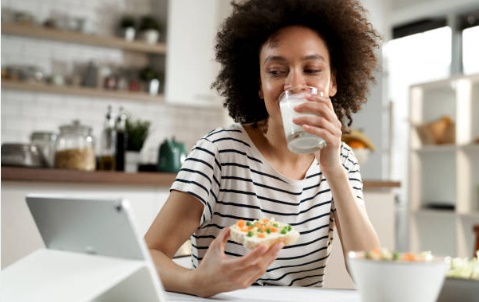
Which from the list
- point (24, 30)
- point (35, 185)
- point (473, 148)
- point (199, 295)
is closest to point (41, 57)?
point (24, 30)

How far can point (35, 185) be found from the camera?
308 centimetres

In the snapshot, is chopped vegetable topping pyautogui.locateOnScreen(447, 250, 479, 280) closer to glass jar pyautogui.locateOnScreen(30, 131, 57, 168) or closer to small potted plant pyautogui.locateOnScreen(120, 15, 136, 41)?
glass jar pyautogui.locateOnScreen(30, 131, 57, 168)

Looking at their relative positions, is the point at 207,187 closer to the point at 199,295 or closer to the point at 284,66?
the point at 284,66

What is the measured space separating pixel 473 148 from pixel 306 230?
4.03m

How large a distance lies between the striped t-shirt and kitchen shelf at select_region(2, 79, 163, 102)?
387cm

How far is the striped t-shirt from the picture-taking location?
1694 millimetres

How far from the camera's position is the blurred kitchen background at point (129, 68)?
5.43 metres

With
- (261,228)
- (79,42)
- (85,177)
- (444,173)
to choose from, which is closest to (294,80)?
(261,228)

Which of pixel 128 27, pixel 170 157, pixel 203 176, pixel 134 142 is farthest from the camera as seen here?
pixel 128 27

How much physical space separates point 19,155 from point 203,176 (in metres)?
1.82

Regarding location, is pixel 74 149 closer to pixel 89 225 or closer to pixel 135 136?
pixel 135 136

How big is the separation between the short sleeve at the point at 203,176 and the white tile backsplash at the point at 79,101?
12.0 ft

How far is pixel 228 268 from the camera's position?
1076 millimetres

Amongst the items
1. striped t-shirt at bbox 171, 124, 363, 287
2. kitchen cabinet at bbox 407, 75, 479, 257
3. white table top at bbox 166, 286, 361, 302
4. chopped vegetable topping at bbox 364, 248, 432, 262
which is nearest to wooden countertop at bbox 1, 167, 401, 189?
striped t-shirt at bbox 171, 124, 363, 287
